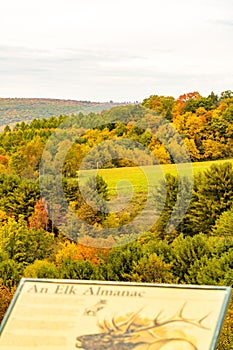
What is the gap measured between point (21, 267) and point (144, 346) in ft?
176

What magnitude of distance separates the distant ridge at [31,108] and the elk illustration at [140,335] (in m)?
146

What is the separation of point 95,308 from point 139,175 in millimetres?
88381

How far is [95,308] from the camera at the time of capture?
15055mm

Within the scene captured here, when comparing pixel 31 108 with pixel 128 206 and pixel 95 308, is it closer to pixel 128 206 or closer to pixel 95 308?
pixel 128 206

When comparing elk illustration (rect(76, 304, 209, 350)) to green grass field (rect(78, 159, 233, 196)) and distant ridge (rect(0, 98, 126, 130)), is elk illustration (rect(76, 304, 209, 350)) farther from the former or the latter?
distant ridge (rect(0, 98, 126, 130))

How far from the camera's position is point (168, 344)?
14203 mm

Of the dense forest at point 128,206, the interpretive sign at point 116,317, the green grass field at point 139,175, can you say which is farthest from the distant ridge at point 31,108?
the interpretive sign at point 116,317

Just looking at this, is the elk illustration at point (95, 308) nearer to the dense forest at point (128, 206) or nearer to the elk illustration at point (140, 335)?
the elk illustration at point (140, 335)

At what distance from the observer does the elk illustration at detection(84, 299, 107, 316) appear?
49.1ft

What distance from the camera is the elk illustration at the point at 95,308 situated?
14953mm

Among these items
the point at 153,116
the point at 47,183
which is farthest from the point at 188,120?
the point at 47,183

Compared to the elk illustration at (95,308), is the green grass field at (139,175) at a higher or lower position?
lower

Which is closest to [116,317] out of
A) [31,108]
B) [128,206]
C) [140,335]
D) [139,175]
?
[140,335]

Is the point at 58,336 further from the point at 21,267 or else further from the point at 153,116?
the point at 153,116
